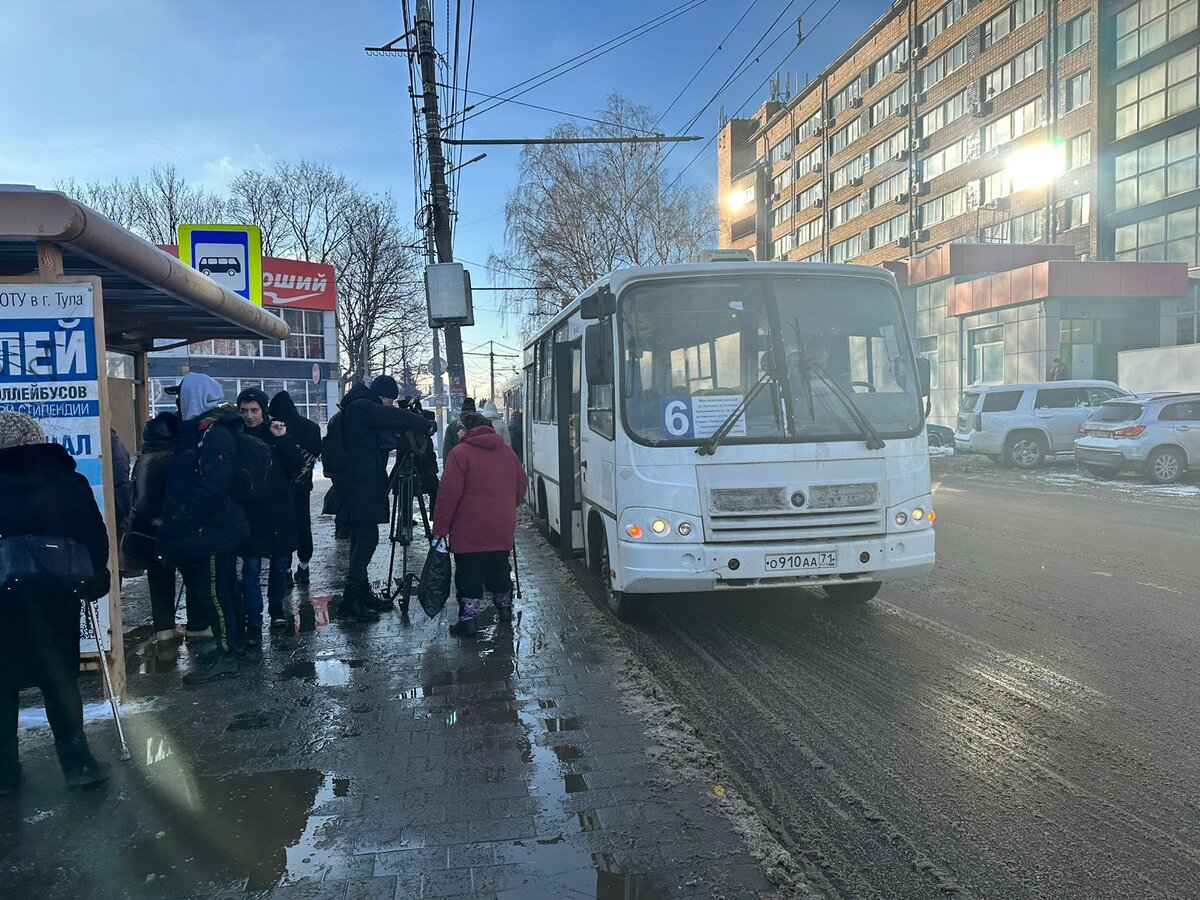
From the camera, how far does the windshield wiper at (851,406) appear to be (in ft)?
20.3

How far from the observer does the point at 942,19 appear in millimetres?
45531

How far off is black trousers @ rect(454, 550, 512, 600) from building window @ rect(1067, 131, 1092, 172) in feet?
122

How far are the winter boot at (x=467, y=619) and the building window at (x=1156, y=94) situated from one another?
34.1 m

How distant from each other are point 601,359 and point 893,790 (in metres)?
3.76

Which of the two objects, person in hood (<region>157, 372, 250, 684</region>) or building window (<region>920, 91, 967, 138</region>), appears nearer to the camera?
person in hood (<region>157, 372, 250, 684</region>)

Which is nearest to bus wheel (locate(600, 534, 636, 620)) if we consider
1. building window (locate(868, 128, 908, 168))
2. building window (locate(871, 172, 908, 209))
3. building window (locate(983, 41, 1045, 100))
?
building window (locate(983, 41, 1045, 100))

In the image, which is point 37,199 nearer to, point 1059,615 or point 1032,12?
point 1059,615

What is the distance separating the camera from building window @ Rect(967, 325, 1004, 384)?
31.9 metres

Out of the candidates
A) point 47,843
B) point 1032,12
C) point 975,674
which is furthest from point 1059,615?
Result: point 1032,12

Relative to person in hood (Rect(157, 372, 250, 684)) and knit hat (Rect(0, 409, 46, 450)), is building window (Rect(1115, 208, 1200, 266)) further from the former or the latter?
A: knit hat (Rect(0, 409, 46, 450))

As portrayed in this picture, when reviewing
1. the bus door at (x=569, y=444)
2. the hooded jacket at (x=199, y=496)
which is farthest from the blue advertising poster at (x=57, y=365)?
the bus door at (x=569, y=444)

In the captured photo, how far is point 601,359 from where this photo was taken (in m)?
6.60

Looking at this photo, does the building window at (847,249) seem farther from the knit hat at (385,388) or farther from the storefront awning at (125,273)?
the knit hat at (385,388)

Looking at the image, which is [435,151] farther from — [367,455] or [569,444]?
[367,455]
